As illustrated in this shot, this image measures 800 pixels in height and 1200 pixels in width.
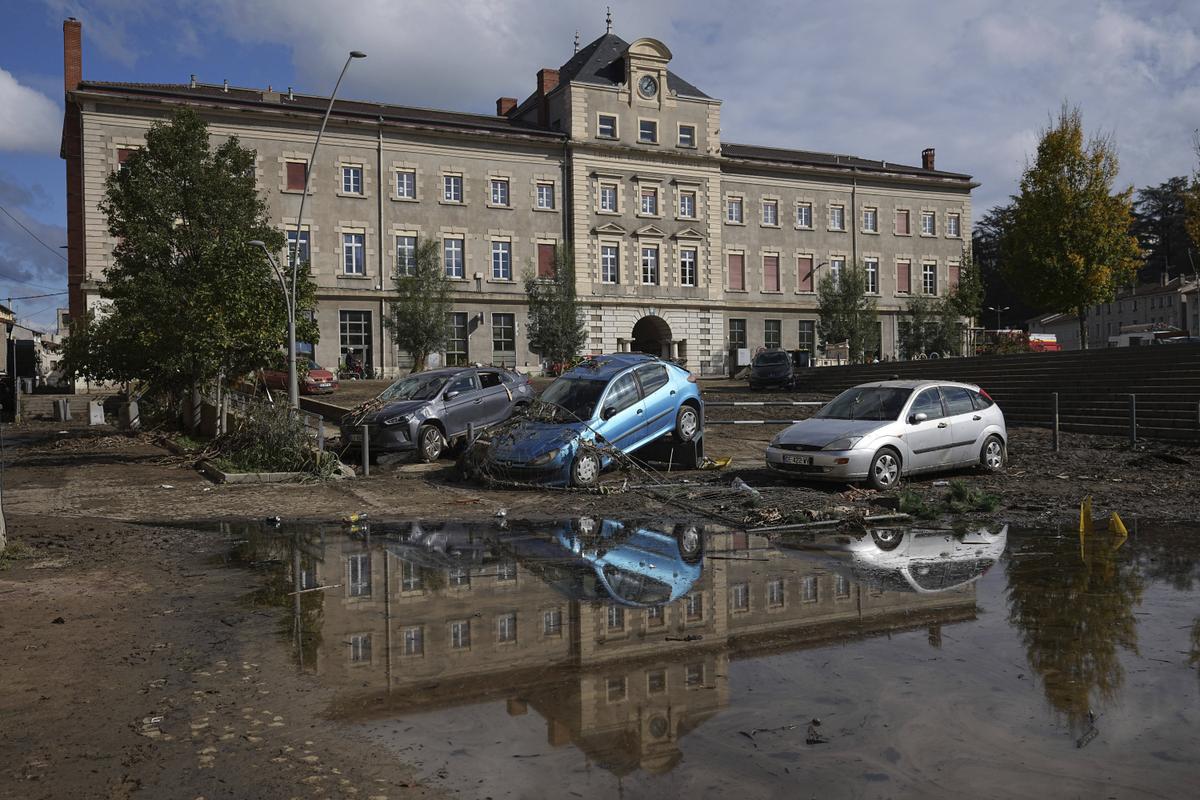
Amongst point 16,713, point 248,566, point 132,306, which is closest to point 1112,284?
point 132,306

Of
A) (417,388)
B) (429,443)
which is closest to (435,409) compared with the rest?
(429,443)

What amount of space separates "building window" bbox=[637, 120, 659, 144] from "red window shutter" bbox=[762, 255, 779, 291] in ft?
34.5

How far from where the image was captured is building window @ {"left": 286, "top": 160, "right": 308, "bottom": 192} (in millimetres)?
47062

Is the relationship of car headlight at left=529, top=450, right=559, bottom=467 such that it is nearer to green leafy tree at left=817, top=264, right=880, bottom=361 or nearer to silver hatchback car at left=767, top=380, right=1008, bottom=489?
silver hatchback car at left=767, top=380, right=1008, bottom=489

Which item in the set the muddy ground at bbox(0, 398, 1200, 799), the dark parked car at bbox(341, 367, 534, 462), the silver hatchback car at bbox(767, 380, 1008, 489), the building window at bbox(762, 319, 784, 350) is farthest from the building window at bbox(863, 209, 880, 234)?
the silver hatchback car at bbox(767, 380, 1008, 489)

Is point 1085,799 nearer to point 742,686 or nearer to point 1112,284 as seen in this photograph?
point 742,686

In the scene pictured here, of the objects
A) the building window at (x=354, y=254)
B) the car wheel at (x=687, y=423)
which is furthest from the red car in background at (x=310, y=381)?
the car wheel at (x=687, y=423)

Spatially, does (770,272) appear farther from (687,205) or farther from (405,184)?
(405,184)

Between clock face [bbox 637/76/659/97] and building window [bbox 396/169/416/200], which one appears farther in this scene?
clock face [bbox 637/76/659/97]

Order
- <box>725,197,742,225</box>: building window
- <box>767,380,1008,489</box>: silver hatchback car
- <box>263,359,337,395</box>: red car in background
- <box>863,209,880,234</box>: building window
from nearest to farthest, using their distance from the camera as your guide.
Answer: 1. <box>767,380,1008,489</box>: silver hatchback car
2. <box>263,359,337,395</box>: red car in background
3. <box>725,197,742,225</box>: building window
4. <box>863,209,880,234</box>: building window

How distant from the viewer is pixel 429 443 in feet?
60.7

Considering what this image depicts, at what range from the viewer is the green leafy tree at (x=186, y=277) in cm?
2020

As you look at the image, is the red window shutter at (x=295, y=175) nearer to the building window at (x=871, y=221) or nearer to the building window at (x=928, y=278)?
the building window at (x=871, y=221)

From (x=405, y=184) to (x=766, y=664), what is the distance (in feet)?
154
